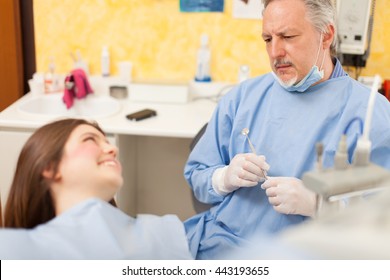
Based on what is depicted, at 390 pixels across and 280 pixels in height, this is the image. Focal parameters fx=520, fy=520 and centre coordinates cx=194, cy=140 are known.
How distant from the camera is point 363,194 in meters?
0.75

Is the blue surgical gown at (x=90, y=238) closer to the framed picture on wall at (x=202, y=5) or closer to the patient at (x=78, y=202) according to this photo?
the patient at (x=78, y=202)

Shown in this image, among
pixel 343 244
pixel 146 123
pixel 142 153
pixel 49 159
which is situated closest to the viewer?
pixel 343 244

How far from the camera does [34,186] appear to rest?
43.1 inches

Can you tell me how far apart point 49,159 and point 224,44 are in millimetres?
1664

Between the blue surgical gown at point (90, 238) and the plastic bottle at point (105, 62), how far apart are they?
162 centimetres

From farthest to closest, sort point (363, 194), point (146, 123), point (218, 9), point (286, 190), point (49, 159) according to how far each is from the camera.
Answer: point (218, 9) < point (146, 123) < point (286, 190) < point (49, 159) < point (363, 194)

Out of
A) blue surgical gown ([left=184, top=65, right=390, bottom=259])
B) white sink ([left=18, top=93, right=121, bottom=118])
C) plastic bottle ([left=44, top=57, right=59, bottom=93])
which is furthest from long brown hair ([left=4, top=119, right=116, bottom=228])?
plastic bottle ([left=44, top=57, right=59, bottom=93])

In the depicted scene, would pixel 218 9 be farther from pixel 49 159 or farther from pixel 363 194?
pixel 363 194

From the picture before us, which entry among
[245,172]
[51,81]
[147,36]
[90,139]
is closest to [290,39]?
[245,172]

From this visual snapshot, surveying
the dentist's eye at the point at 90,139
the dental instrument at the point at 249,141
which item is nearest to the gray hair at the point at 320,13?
the dental instrument at the point at 249,141

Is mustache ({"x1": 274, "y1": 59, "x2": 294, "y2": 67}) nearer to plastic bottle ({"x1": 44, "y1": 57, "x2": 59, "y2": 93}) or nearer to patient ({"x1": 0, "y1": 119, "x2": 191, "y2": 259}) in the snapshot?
patient ({"x1": 0, "y1": 119, "x2": 191, "y2": 259})

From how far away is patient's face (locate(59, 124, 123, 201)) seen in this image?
109cm

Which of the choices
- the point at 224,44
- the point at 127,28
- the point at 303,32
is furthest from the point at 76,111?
A: the point at 303,32

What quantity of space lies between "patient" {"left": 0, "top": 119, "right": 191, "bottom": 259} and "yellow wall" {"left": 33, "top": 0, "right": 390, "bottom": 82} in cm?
149
